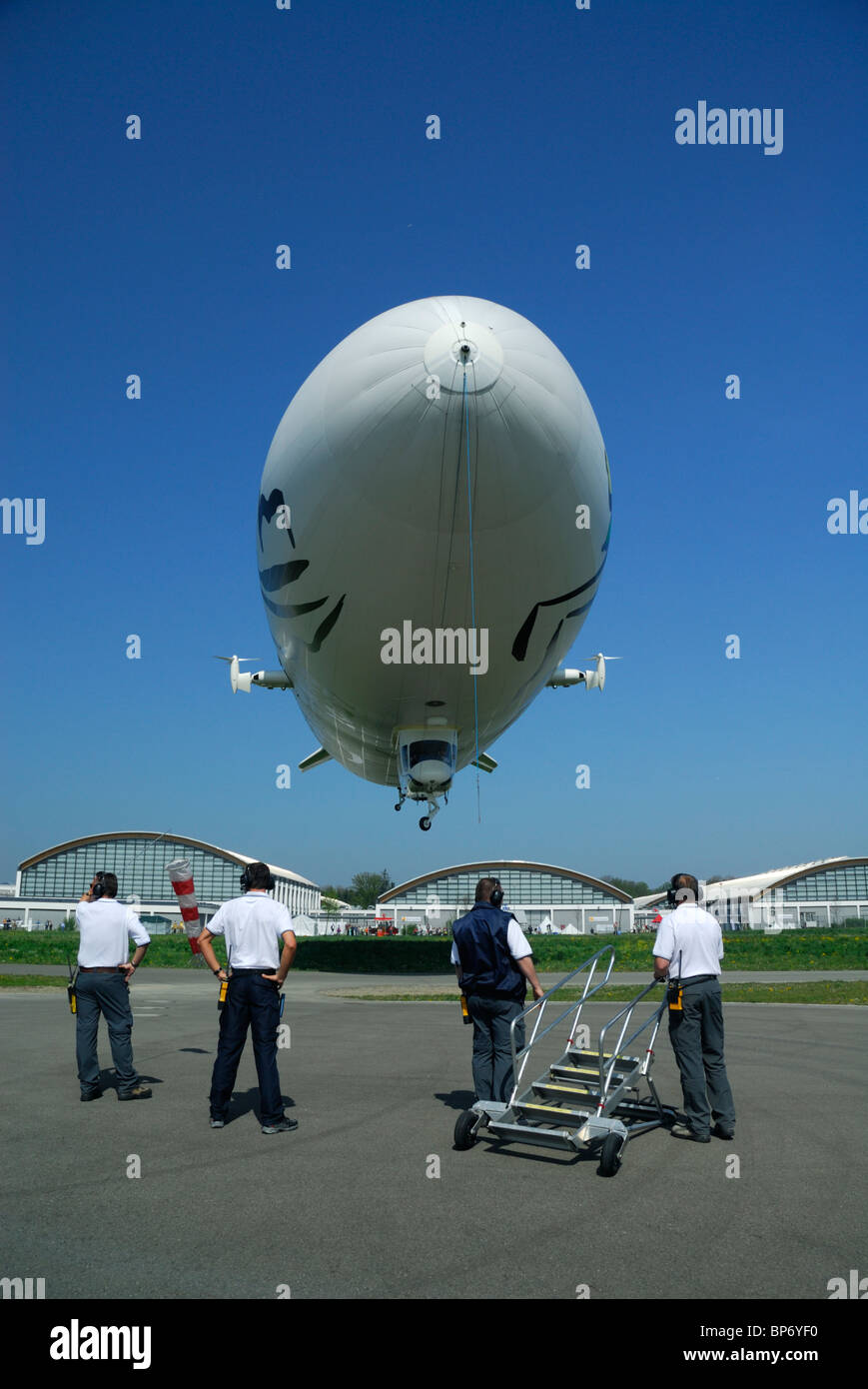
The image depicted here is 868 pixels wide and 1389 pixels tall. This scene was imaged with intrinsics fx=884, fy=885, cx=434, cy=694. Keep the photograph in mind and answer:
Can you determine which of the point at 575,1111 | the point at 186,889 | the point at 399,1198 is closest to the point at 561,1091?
the point at 575,1111

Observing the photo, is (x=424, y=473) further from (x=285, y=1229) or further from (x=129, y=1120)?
(x=285, y=1229)

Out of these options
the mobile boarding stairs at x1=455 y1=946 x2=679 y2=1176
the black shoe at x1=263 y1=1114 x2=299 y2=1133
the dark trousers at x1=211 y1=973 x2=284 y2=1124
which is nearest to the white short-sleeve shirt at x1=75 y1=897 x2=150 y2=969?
the dark trousers at x1=211 y1=973 x2=284 y2=1124

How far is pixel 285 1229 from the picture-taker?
473cm

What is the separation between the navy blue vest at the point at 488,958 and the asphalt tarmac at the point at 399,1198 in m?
1.16

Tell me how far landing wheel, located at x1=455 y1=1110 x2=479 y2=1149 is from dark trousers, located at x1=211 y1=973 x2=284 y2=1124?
4.97 feet

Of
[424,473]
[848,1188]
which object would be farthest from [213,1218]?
[424,473]

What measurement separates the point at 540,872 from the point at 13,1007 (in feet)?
257

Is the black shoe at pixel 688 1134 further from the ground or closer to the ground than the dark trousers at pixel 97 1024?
closer to the ground

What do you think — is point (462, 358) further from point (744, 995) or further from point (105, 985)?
point (744, 995)

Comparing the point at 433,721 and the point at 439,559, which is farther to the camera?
the point at 433,721

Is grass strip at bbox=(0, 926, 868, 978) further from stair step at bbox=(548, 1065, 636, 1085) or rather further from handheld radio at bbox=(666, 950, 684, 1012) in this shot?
handheld radio at bbox=(666, 950, 684, 1012)

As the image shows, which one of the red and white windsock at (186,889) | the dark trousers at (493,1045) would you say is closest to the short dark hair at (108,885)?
the red and white windsock at (186,889)

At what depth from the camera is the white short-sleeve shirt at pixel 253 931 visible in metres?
7.39

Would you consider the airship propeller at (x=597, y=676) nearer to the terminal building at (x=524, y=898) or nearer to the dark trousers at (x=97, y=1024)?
the dark trousers at (x=97, y=1024)
